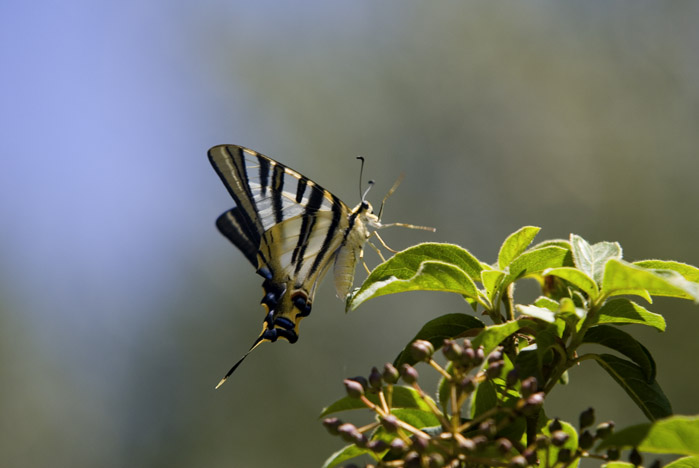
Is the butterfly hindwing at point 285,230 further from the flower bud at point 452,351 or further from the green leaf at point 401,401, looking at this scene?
the flower bud at point 452,351

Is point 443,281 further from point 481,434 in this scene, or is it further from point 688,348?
point 688,348

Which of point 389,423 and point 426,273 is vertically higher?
point 426,273

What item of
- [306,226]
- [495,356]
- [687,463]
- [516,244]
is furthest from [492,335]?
[306,226]

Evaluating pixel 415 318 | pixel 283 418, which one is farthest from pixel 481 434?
pixel 283 418

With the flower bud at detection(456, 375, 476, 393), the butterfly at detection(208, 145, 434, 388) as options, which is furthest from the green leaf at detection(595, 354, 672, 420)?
the butterfly at detection(208, 145, 434, 388)

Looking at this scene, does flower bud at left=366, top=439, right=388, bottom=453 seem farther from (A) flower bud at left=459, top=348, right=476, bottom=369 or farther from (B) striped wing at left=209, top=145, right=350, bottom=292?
(B) striped wing at left=209, top=145, right=350, bottom=292

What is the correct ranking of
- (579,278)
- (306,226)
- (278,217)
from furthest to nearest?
1. (306,226)
2. (278,217)
3. (579,278)

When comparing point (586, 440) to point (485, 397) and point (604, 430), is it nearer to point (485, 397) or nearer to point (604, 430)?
point (604, 430)
